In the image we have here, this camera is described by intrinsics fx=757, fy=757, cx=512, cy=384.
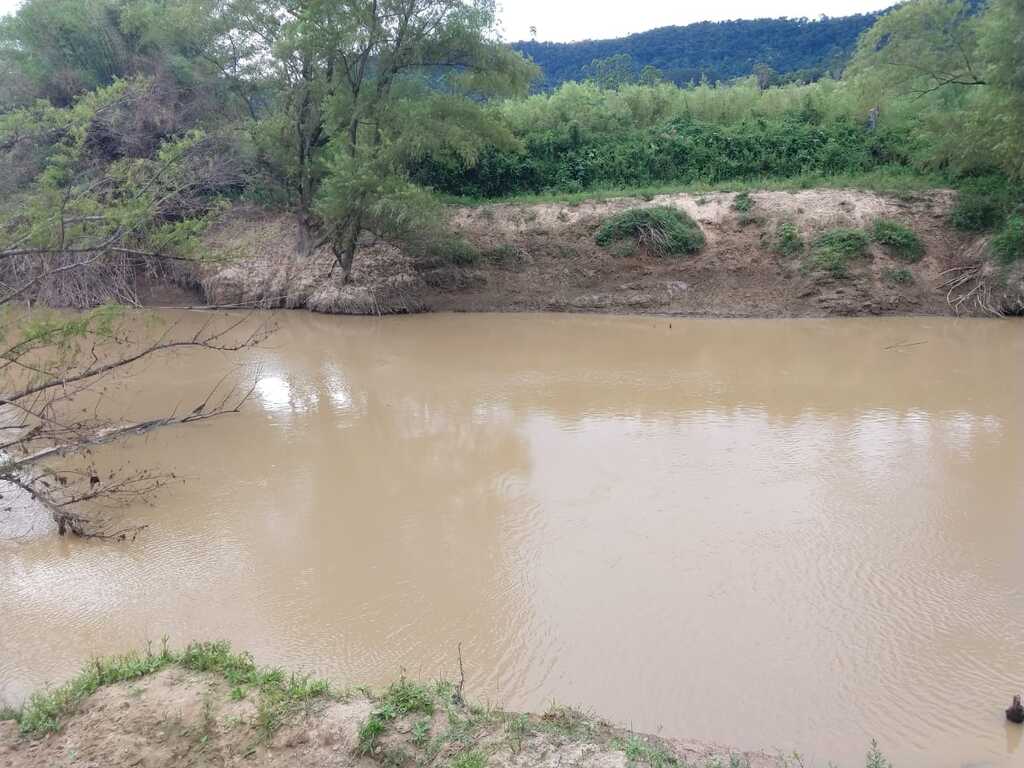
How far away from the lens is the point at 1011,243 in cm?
1447

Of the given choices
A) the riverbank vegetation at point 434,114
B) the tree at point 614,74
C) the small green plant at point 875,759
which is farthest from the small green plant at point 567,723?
the tree at point 614,74

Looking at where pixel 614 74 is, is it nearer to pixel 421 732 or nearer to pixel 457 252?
pixel 457 252

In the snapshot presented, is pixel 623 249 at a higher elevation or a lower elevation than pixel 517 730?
higher

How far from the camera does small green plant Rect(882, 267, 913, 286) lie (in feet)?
49.6

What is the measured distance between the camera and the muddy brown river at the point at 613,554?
14.2 ft

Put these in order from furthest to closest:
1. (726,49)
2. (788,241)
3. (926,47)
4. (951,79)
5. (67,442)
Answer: (726,49)
(788,241)
(951,79)
(926,47)
(67,442)

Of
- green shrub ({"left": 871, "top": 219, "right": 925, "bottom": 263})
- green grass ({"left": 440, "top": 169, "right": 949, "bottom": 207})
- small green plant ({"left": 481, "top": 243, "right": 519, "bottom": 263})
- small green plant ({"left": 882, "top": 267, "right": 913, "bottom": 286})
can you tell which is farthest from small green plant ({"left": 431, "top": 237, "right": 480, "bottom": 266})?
small green plant ({"left": 882, "top": 267, "right": 913, "bottom": 286})

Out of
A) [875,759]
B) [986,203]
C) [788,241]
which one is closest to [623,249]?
[788,241]

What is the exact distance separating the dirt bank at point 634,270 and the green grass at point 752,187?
0.25 m

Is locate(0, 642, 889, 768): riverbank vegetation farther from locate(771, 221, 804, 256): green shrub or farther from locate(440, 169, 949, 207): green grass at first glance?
locate(440, 169, 949, 207): green grass

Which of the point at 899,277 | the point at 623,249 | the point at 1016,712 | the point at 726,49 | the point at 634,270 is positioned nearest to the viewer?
the point at 1016,712

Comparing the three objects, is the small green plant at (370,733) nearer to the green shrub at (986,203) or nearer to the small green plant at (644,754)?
the small green plant at (644,754)

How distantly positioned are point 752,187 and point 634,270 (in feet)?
11.6

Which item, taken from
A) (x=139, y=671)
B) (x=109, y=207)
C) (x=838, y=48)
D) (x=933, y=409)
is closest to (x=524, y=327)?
(x=933, y=409)
